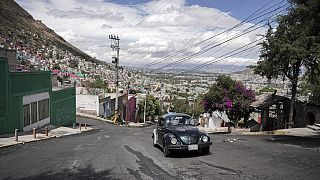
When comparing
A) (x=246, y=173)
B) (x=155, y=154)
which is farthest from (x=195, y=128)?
(x=246, y=173)

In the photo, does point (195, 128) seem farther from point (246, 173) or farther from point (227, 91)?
point (227, 91)

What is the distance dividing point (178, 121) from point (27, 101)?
17.1 metres

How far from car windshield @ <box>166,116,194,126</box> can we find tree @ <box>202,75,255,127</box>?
→ 946 inches

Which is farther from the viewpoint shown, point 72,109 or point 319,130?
point 72,109

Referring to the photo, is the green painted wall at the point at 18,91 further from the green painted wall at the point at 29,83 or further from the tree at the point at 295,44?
the tree at the point at 295,44

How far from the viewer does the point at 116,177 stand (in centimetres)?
898

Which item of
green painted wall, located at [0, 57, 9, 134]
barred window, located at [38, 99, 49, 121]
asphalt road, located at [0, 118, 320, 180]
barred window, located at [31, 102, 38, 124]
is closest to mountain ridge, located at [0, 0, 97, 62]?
barred window, located at [38, 99, 49, 121]

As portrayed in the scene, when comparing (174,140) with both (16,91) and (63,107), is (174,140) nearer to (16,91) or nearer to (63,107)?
(16,91)

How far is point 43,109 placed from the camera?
32.0 meters

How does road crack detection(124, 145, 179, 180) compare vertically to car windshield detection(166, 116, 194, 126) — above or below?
below

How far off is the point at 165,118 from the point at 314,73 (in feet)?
39.2

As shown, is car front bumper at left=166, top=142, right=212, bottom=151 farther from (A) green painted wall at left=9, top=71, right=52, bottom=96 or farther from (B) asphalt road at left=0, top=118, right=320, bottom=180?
(A) green painted wall at left=9, top=71, right=52, bottom=96

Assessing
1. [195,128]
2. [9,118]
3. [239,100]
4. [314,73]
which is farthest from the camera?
[239,100]

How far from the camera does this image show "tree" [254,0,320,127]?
17.0 m
